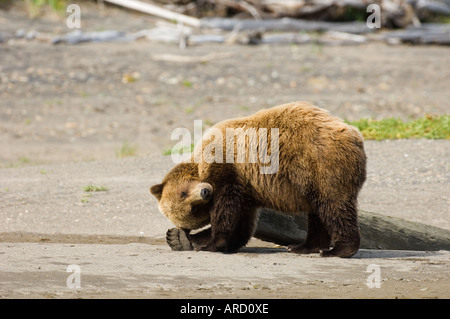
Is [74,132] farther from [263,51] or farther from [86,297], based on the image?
[86,297]

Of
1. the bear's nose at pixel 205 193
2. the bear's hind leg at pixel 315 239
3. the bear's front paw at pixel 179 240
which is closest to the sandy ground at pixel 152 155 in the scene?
the bear's front paw at pixel 179 240

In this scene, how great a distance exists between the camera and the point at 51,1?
20.0 metres

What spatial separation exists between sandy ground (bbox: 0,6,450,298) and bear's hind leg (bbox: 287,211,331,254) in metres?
0.25

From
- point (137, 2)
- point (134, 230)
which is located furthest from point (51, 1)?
point (134, 230)

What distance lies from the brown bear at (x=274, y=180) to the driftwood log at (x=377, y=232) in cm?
35

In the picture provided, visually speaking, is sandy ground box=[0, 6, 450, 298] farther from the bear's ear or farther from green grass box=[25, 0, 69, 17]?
the bear's ear

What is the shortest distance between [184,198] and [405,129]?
220 inches

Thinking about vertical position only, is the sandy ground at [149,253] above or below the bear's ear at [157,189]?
below

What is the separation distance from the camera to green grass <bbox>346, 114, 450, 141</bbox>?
11.3 metres

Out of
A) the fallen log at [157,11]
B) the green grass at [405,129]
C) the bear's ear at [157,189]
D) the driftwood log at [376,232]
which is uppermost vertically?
the fallen log at [157,11]

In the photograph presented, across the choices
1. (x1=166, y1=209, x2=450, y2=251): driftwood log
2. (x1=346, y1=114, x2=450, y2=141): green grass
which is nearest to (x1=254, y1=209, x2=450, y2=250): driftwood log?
(x1=166, y1=209, x2=450, y2=251): driftwood log

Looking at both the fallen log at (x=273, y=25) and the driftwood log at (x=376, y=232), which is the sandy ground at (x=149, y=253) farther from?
the fallen log at (x=273, y=25)

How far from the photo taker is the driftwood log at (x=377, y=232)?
7402mm

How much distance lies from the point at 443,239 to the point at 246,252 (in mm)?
2019
